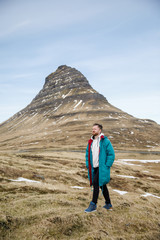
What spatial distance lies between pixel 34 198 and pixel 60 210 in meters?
2.51

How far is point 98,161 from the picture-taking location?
28.5 ft

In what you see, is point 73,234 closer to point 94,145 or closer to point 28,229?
point 28,229

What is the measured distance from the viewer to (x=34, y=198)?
1009cm

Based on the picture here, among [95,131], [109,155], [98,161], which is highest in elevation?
[95,131]

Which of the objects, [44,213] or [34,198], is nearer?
[44,213]

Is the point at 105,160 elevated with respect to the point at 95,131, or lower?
lower

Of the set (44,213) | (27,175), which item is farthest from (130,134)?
(44,213)

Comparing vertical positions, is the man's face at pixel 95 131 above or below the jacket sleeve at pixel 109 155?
above

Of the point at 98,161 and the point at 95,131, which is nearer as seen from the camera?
the point at 98,161

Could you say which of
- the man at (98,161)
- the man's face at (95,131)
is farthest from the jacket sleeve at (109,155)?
the man's face at (95,131)

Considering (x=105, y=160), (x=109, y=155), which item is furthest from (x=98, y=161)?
(x=109, y=155)

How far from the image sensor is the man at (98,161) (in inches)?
336

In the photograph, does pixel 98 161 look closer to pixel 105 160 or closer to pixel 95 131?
pixel 105 160

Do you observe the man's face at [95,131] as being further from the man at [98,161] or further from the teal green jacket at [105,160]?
the teal green jacket at [105,160]
